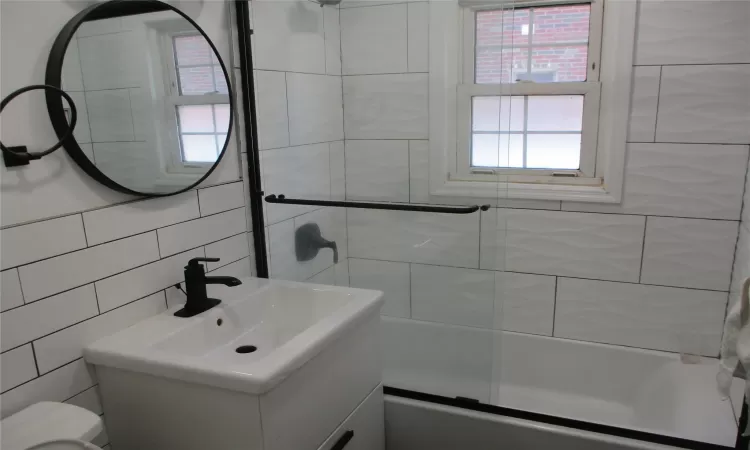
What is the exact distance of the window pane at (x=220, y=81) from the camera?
1686 millimetres

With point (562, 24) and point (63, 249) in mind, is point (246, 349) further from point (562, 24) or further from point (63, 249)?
point (562, 24)

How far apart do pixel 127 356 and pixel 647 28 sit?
207 centimetres

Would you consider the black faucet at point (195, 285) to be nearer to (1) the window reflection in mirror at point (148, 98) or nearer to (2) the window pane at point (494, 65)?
(1) the window reflection in mirror at point (148, 98)

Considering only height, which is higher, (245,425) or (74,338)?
(74,338)

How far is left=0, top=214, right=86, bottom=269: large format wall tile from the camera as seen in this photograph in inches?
44.1

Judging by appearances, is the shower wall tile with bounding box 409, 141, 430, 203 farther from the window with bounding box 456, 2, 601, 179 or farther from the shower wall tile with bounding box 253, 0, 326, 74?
the shower wall tile with bounding box 253, 0, 326, 74

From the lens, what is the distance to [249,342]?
1.57 m

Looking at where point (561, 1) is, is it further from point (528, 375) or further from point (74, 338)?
point (74, 338)

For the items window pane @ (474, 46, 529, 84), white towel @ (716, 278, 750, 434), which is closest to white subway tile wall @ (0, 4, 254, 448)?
window pane @ (474, 46, 529, 84)

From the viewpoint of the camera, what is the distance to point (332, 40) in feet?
7.25

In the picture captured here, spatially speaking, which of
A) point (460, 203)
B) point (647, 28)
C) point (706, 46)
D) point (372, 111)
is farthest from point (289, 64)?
point (706, 46)

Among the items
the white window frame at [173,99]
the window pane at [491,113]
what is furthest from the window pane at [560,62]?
the white window frame at [173,99]

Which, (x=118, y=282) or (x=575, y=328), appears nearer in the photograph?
(x=118, y=282)

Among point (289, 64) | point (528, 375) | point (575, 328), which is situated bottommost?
point (528, 375)
